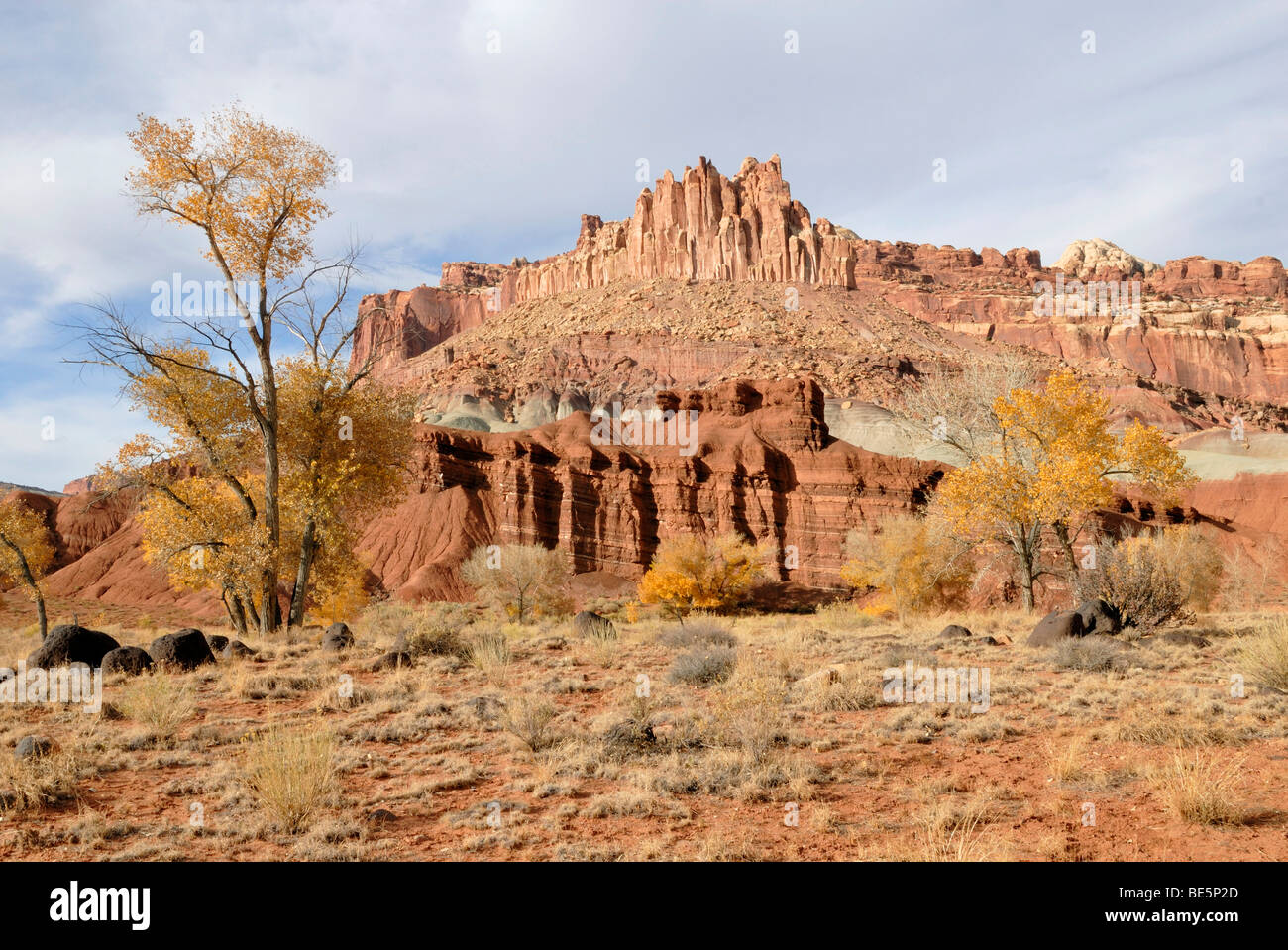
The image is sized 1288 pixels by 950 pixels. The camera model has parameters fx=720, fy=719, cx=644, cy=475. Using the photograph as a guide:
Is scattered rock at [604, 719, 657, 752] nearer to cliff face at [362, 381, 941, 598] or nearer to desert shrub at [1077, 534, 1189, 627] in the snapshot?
desert shrub at [1077, 534, 1189, 627]

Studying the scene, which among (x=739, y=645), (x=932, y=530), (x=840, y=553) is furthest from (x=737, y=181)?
(x=739, y=645)

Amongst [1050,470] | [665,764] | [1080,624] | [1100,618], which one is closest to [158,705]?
[665,764]

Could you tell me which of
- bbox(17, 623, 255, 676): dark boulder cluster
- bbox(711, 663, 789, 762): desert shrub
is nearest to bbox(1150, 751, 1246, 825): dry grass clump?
bbox(711, 663, 789, 762): desert shrub

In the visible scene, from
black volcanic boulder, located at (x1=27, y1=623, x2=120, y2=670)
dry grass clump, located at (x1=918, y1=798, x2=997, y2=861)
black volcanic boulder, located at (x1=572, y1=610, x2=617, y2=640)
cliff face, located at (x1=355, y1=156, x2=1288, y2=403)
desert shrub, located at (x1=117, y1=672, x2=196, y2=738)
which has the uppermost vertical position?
cliff face, located at (x1=355, y1=156, x2=1288, y2=403)

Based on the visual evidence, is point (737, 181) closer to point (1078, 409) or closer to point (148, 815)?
point (1078, 409)

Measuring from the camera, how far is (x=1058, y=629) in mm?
13383

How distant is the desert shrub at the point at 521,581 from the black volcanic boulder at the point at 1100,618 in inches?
1093

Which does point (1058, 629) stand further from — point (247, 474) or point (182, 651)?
point (247, 474)

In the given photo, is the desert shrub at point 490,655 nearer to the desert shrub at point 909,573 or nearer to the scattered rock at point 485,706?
the scattered rock at point 485,706

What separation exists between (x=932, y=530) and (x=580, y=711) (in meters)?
16.9

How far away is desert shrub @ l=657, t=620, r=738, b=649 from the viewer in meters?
14.2

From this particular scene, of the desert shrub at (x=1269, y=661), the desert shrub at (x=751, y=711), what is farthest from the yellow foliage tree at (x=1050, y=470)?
the desert shrub at (x=751, y=711)

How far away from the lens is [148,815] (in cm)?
597

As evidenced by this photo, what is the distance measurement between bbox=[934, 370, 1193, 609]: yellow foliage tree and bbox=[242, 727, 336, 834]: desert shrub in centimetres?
1720
